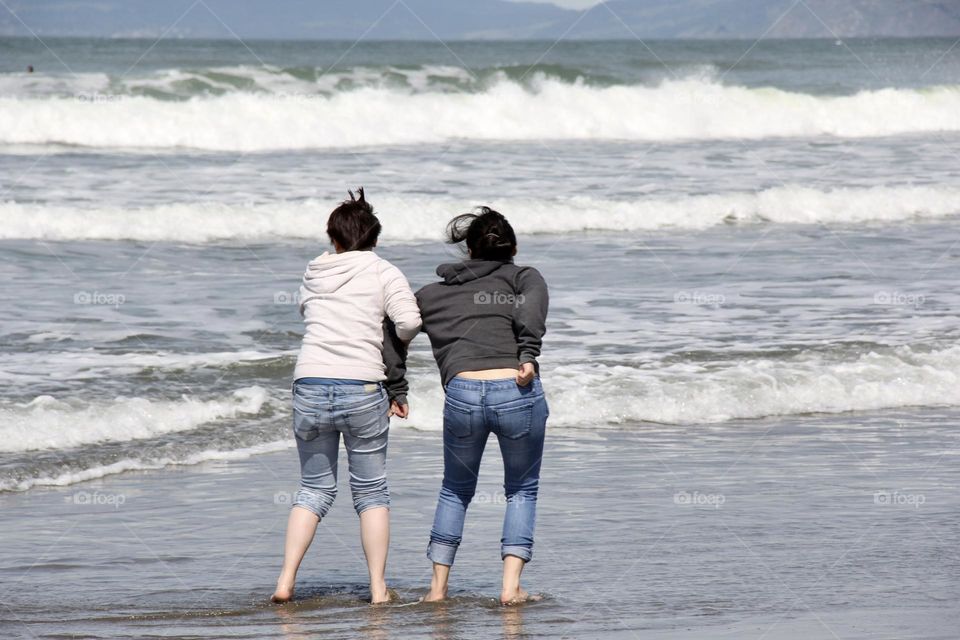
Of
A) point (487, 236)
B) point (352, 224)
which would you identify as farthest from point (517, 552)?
point (352, 224)

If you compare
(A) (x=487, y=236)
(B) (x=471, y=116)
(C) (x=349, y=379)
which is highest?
(B) (x=471, y=116)

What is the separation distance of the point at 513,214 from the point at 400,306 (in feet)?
44.6

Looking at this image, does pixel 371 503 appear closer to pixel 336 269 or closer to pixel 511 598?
pixel 511 598

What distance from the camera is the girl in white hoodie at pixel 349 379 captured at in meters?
4.71

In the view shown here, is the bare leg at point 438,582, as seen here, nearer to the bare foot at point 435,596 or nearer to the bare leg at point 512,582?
the bare foot at point 435,596

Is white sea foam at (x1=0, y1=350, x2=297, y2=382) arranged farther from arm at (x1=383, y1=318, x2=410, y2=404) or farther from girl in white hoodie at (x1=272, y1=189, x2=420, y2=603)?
arm at (x1=383, y1=318, x2=410, y2=404)

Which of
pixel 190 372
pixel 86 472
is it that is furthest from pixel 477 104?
pixel 86 472

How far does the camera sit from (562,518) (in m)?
6.07

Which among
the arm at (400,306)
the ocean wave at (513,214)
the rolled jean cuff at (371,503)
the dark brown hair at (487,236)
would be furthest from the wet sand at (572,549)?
the ocean wave at (513,214)

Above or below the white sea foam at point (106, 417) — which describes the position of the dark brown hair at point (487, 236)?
above

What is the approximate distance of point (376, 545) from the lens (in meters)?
4.89

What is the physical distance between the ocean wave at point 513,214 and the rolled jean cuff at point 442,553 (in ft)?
38.3

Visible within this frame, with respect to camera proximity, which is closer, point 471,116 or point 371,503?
point 371,503

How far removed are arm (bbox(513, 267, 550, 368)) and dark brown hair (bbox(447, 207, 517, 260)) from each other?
0.13 m
